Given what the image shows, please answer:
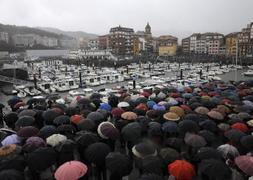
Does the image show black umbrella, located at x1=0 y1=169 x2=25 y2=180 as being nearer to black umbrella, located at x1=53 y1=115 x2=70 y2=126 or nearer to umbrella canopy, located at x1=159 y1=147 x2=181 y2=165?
umbrella canopy, located at x1=159 y1=147 x2=181 y2=165

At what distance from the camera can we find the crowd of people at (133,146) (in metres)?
6.91

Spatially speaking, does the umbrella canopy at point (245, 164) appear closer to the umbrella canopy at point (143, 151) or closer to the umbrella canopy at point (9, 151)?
the umbrella canopy at point (143, 151)

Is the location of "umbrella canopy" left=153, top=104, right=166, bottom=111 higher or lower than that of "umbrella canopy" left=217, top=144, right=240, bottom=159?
higher

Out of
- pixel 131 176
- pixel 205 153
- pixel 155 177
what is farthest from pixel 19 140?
pixel 205 153

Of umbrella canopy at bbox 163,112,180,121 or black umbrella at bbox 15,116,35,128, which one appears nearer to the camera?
black umbrella at bbox 15,116,35,128

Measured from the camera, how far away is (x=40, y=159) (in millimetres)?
7383

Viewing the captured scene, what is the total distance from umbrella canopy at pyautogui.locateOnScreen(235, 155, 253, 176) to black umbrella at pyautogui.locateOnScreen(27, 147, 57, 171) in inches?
220

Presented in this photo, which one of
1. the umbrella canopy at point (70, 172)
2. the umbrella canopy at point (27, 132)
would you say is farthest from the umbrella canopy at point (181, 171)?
the umbrella canopy at point (27, 132)

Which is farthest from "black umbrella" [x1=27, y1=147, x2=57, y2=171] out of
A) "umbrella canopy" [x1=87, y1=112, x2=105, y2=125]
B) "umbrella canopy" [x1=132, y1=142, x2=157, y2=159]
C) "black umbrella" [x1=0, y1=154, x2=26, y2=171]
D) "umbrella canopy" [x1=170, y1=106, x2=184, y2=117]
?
"umbrella canopy" [x1=170, y1=106, x2=184, y2=117]

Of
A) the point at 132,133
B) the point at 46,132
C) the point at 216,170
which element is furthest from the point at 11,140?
the point at 216,170

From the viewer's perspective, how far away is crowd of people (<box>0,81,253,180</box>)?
6.91 meters

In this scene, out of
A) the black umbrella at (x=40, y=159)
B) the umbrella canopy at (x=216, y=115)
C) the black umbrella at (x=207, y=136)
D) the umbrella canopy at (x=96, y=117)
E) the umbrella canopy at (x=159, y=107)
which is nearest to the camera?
the black umbrella at (x=40, y=159)

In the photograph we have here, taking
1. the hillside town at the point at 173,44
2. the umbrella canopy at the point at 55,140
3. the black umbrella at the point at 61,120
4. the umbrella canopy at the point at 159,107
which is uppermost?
the hillside town at the point at 173,44

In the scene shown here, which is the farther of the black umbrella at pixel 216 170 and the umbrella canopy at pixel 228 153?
the umbrella canopy at pixel 228 153
